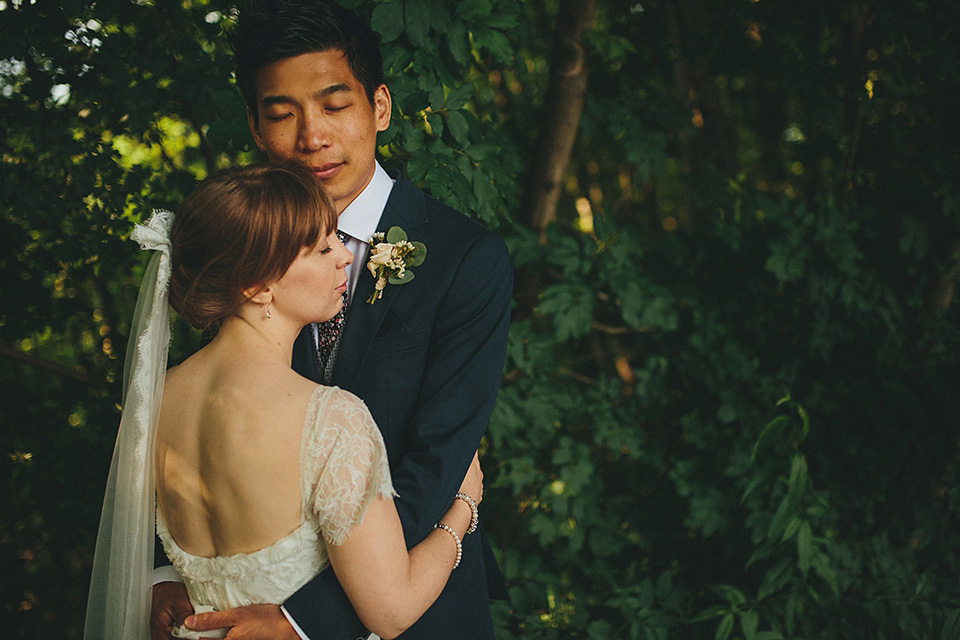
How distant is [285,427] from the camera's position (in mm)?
1333

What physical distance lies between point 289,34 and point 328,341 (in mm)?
754

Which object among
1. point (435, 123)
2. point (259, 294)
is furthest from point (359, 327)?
point (435, 123)

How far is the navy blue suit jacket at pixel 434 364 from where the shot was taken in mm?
1614

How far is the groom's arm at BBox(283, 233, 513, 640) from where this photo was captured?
1467 mm

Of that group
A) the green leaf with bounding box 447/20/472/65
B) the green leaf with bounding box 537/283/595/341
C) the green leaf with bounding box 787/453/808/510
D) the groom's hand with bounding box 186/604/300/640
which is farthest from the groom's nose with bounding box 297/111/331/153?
the green leaf with bounding box 787/453/808/510

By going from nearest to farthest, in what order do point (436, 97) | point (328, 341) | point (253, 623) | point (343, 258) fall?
1. point (253, 623)
2. point (343, 258)
3. point (328, 341)
4. point (436, 97)

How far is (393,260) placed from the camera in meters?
1.72

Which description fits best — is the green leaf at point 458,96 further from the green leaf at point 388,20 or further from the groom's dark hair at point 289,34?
the groom's dark hair at point 289,34

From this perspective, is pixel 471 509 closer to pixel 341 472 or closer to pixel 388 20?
pixel 341 472

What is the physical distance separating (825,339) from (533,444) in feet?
4.83

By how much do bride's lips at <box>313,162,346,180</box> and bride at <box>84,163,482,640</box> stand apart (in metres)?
0.22

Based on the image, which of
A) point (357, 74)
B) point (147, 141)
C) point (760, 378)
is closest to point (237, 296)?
point (357, 74)

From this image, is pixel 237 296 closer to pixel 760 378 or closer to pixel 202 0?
pixel 202 0

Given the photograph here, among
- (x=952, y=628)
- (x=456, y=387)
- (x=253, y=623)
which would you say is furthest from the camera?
(x=952, y=628)
